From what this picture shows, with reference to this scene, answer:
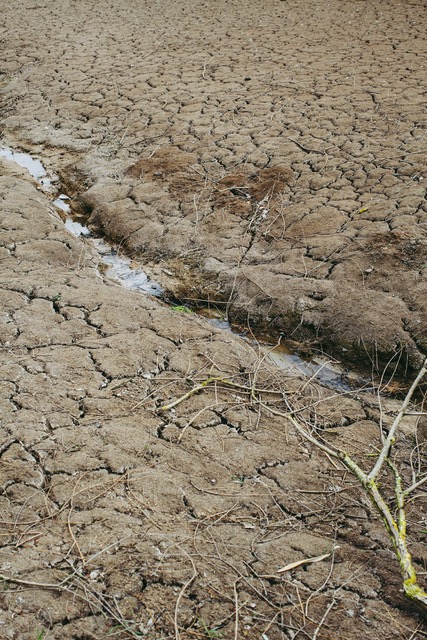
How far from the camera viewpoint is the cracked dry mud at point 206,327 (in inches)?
79.4

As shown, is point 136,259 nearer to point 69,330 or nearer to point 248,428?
point 69,330

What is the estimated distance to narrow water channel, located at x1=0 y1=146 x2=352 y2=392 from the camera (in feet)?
11.9

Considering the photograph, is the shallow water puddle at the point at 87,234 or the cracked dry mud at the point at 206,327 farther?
the shallow water puddle at the point at 87,234

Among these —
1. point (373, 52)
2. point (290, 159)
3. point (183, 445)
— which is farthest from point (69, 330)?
point (373, 52)

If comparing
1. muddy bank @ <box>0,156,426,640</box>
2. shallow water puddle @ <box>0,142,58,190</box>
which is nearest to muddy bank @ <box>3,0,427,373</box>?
shallow water puddle @ <box>0,142,58,190</box>

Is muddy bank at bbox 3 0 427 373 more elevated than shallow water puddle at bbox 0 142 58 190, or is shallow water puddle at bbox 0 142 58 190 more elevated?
muddy bank at bbox 3 0 427 373

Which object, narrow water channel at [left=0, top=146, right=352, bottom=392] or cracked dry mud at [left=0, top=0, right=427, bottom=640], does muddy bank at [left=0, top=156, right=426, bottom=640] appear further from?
narrow water channel at [left=0, top=146, right=352, bottom=392]

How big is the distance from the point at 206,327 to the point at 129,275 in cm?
105

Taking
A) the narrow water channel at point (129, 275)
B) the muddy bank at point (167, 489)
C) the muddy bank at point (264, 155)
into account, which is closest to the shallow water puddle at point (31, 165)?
the narrow water channel at point (129, 275)

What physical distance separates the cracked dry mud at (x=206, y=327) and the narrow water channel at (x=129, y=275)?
0.41 ft

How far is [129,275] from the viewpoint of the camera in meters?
4.54

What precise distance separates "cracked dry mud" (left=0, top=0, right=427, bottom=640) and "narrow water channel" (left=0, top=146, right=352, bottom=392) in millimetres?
125

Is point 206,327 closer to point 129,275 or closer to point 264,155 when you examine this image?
point 129,275

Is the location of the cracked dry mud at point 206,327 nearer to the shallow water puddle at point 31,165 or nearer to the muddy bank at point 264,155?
the muddy bank at point 264,155
